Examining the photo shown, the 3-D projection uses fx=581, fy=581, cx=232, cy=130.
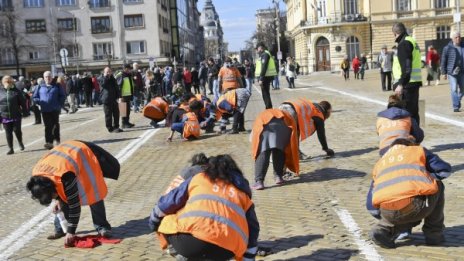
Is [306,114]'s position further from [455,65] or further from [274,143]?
[455,65]

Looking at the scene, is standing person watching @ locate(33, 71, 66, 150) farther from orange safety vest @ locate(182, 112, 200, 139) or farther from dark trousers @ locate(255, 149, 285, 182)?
dark trousers @ locate(255, 149, 285, 182)

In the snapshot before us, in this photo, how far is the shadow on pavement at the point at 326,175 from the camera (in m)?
8.50

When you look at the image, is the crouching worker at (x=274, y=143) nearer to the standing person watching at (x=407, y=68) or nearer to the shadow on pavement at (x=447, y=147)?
the standing person watching at (x=407, y=68)

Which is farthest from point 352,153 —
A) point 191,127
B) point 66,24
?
point 66,24

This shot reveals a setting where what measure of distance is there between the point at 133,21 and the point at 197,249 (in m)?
68.5

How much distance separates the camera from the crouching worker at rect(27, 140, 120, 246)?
5.75 metres

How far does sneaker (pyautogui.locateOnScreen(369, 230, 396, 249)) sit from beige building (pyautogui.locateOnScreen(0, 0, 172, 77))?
65.3m

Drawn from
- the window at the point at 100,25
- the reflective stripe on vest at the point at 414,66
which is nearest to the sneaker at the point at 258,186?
the reflective stripe on vest at the point at 414,66

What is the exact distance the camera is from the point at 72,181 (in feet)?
19.4

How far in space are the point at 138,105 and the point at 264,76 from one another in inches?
432

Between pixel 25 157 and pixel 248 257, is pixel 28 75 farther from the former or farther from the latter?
pixel 248 257

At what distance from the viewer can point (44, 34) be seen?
69938 millimetres

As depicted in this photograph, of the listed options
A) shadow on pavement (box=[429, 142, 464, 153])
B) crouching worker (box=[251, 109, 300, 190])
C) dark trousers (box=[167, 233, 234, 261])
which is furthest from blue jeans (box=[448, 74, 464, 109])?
dark trousers (box=[167, 233, 234, 261])

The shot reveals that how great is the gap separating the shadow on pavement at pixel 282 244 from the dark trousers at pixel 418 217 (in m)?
0.73
